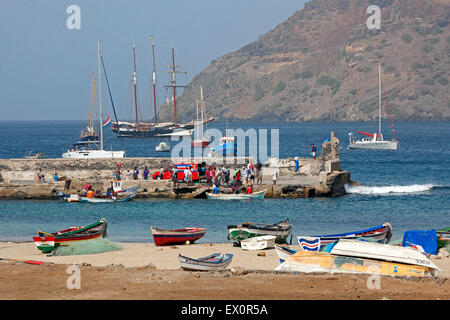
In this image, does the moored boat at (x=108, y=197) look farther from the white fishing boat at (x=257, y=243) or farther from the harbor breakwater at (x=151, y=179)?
the white fishing boat at (x=257, y=243)

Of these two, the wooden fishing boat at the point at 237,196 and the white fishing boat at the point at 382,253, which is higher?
the white fishing boat at the point at 382,253

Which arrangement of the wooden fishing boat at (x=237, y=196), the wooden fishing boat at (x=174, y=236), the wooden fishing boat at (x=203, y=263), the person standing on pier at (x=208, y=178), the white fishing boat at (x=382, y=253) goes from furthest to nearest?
the person standing on pier at (x=208, y=178) → the wooden fishing boat at (x=237, y=196) → the wooden fishing boat at (x=174, y=236) → the wooden fishing boat at (x=203, y=263) → the white fishing boat at (x=382, y=253)

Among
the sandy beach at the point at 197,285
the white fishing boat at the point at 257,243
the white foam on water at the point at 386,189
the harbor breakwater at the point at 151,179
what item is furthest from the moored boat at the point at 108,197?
the sandy beach at the point at 197,285

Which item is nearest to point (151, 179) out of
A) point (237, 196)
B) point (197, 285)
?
point (237, 196)

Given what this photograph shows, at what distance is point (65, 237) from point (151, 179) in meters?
17.4

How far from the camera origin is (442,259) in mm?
19750

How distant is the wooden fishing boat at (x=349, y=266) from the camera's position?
1485cm

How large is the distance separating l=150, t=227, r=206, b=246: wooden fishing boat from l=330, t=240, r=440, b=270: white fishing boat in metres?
8.68

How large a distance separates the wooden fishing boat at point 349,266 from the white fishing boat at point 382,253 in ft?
0.29

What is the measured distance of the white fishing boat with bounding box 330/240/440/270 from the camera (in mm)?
14969

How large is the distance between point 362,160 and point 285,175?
113 feet

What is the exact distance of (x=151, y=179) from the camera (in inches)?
1527

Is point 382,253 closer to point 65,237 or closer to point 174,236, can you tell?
point 174,236
